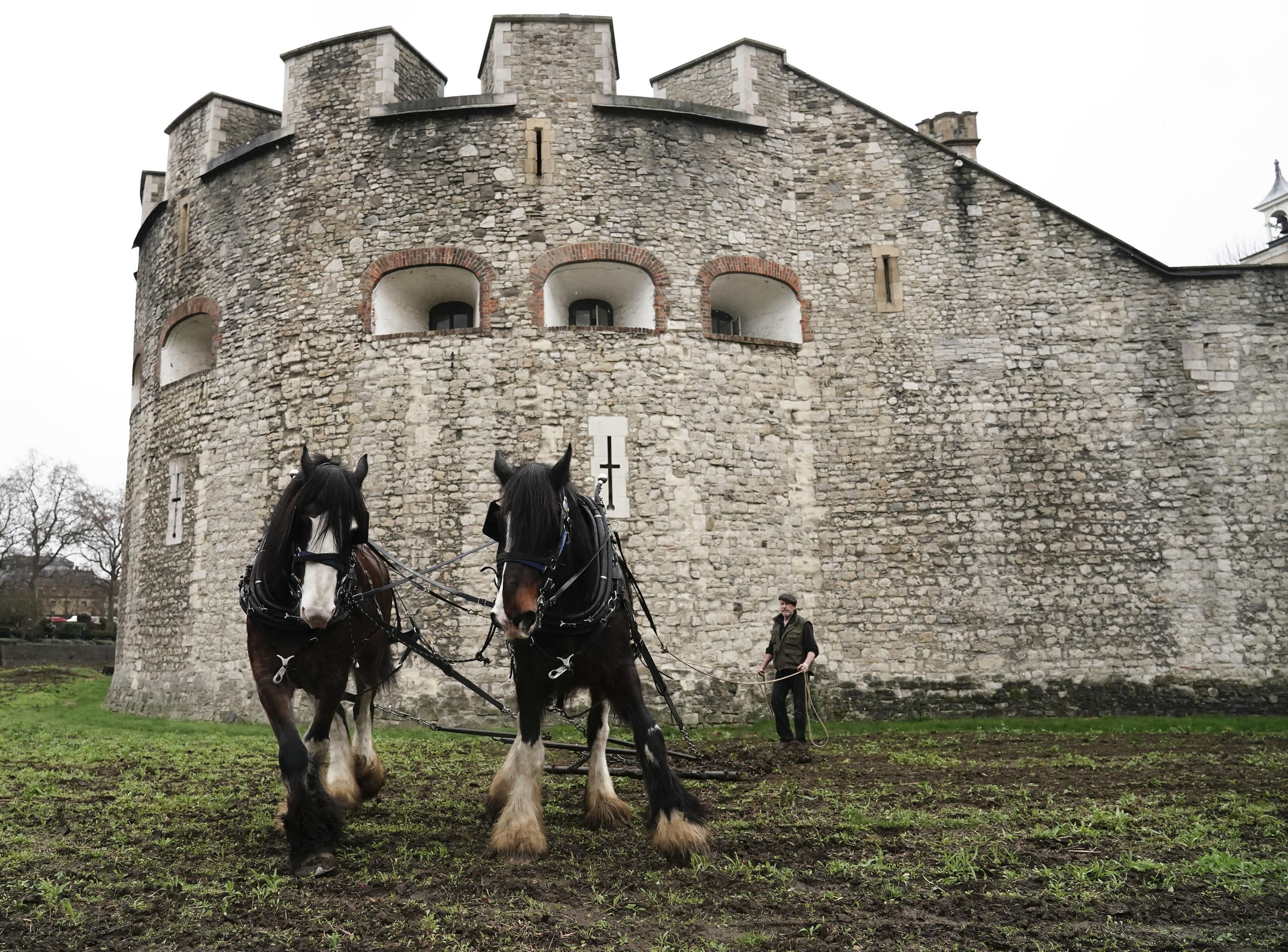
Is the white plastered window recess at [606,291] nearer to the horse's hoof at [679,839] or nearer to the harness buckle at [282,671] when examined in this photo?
the harness buckle at [282,671]

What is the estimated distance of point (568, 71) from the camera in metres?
12.2

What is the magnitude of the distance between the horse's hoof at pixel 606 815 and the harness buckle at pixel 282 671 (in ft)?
6.64

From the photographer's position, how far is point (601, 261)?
11656mm

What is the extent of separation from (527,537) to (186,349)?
40.7 ft

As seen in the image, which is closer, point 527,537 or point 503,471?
point 527,537

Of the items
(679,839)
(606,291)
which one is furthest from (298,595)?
(606,291)

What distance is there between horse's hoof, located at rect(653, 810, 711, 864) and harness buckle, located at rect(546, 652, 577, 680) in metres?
0.90

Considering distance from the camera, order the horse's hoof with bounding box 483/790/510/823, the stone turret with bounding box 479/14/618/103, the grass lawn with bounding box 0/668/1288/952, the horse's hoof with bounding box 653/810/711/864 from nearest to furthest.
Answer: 1. the grass lawn with bounding box 0/668/1288/952
2. the horse's hoof with bounding box 653/810/711/864
3. the horse's hoof with bounding box 483/790/510/823
4. the stone turret with bounding box 479/14/618/103

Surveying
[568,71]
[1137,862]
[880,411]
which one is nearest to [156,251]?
[568,71]

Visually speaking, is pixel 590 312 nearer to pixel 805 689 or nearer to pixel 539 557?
pixel 805 689

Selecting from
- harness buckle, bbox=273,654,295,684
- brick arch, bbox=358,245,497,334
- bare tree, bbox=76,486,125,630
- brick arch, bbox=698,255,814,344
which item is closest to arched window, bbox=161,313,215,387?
brick arch, bbox=358,245,497,334

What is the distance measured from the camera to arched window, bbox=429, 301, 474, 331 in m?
12.7

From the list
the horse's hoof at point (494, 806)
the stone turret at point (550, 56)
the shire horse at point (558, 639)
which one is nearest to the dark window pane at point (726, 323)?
the stone turret at point (550, 56)

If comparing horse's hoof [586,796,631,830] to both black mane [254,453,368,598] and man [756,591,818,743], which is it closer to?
black mane [254,453,368,598]
